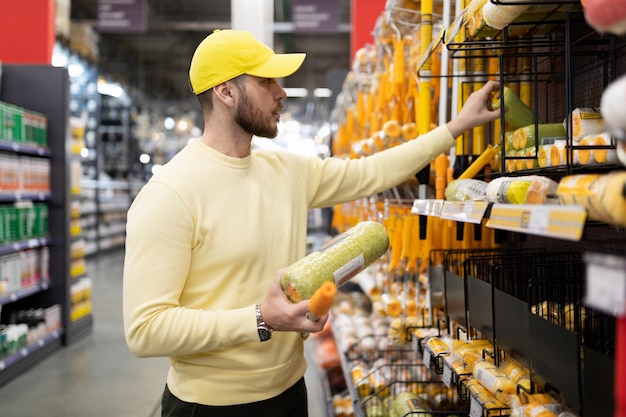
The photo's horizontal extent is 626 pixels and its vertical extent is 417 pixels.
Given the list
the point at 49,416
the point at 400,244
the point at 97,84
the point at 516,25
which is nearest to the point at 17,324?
the point at 49,416

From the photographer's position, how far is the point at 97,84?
535 inches

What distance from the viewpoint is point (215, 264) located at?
177 centimetres

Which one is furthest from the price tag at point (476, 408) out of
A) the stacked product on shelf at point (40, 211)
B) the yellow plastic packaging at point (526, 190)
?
the stacked product on shelf at point (40, 211)

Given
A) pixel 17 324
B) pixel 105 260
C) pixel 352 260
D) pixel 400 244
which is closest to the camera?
pixel 352 260

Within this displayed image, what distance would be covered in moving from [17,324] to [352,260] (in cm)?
452

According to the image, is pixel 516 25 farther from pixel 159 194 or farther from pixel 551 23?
pixel 159 194

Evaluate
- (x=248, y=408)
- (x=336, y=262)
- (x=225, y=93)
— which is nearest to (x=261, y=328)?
(x=336, y=262)

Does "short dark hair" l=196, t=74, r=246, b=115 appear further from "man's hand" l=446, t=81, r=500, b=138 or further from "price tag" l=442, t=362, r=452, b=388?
"price tag" l=442, t=362, r=452, b=388

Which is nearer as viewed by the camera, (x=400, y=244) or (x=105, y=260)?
(x=400, y=244)

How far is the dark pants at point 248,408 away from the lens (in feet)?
5.91

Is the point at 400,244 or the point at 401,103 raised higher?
the point at 401,103

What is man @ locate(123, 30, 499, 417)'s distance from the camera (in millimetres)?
1619

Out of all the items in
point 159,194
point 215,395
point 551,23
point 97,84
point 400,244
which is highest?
point 97,84

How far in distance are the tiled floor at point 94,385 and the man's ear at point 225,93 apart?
9.01ft
